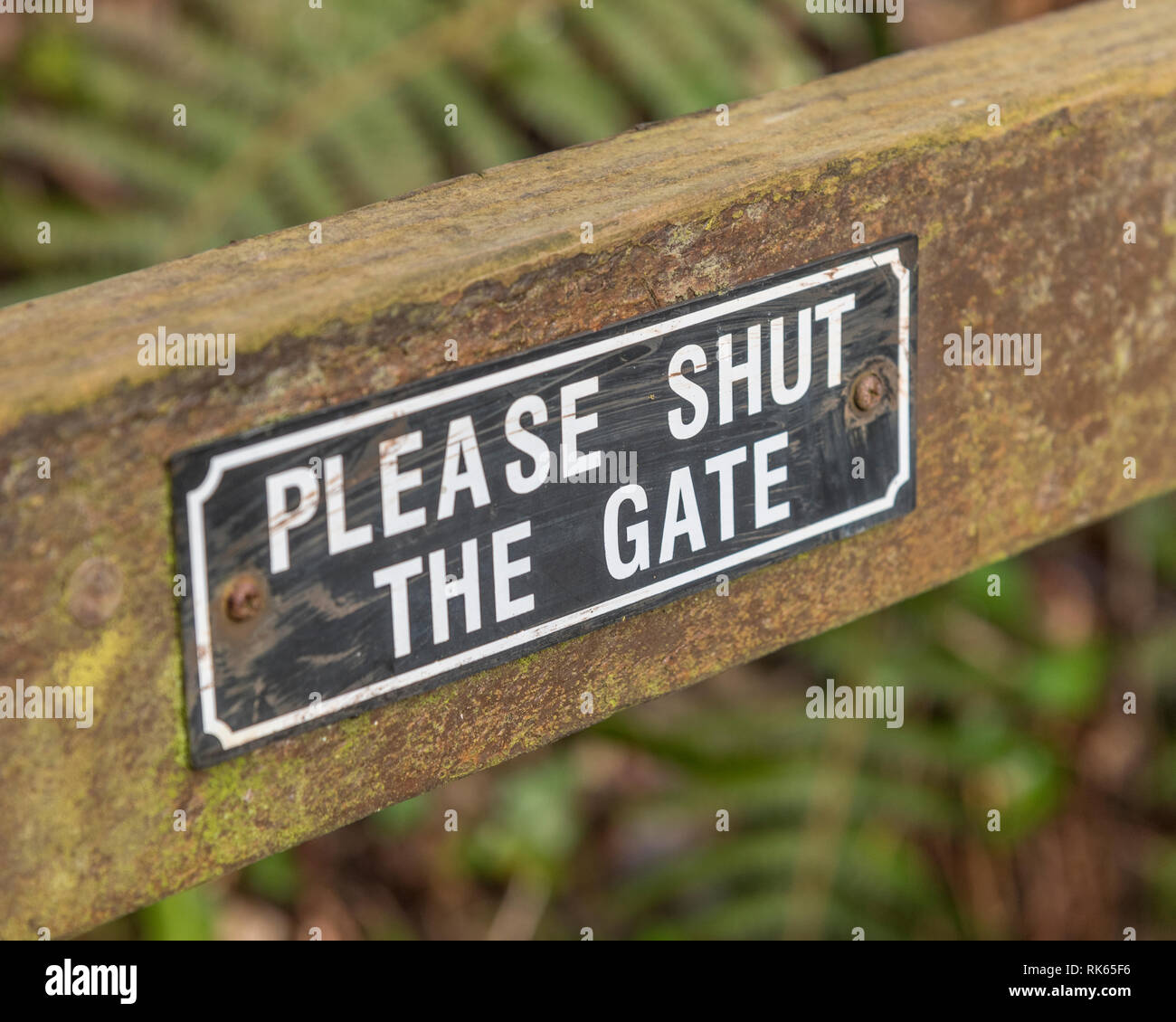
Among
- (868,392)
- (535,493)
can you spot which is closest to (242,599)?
(535,493)

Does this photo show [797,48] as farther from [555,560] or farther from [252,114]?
[555,560]

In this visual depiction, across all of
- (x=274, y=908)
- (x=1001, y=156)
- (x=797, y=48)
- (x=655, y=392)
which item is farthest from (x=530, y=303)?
(x=274, y=908)

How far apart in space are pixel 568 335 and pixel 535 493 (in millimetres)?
90

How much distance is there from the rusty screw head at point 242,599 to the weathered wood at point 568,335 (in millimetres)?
30

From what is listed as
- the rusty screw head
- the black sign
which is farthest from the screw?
the rusty screw head

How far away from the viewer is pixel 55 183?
2.69 metres

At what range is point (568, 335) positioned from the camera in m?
0.89

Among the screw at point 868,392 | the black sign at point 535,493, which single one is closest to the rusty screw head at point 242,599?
the black sign at point 535,493

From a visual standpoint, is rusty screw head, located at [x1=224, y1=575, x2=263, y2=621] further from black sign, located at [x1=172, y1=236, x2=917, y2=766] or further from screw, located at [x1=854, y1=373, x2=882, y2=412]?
screw, located at [x1=854, y1=373, x2=882, y2=412]

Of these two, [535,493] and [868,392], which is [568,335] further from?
[868,392]

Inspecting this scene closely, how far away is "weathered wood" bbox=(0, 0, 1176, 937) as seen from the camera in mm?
753

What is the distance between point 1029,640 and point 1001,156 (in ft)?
5.57

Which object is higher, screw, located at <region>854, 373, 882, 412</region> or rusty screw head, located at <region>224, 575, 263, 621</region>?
screw, located at <region>854, 373, 882, 412</region>

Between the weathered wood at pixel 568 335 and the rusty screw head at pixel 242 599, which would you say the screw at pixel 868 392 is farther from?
the rusty screw head at pixel 242 599
